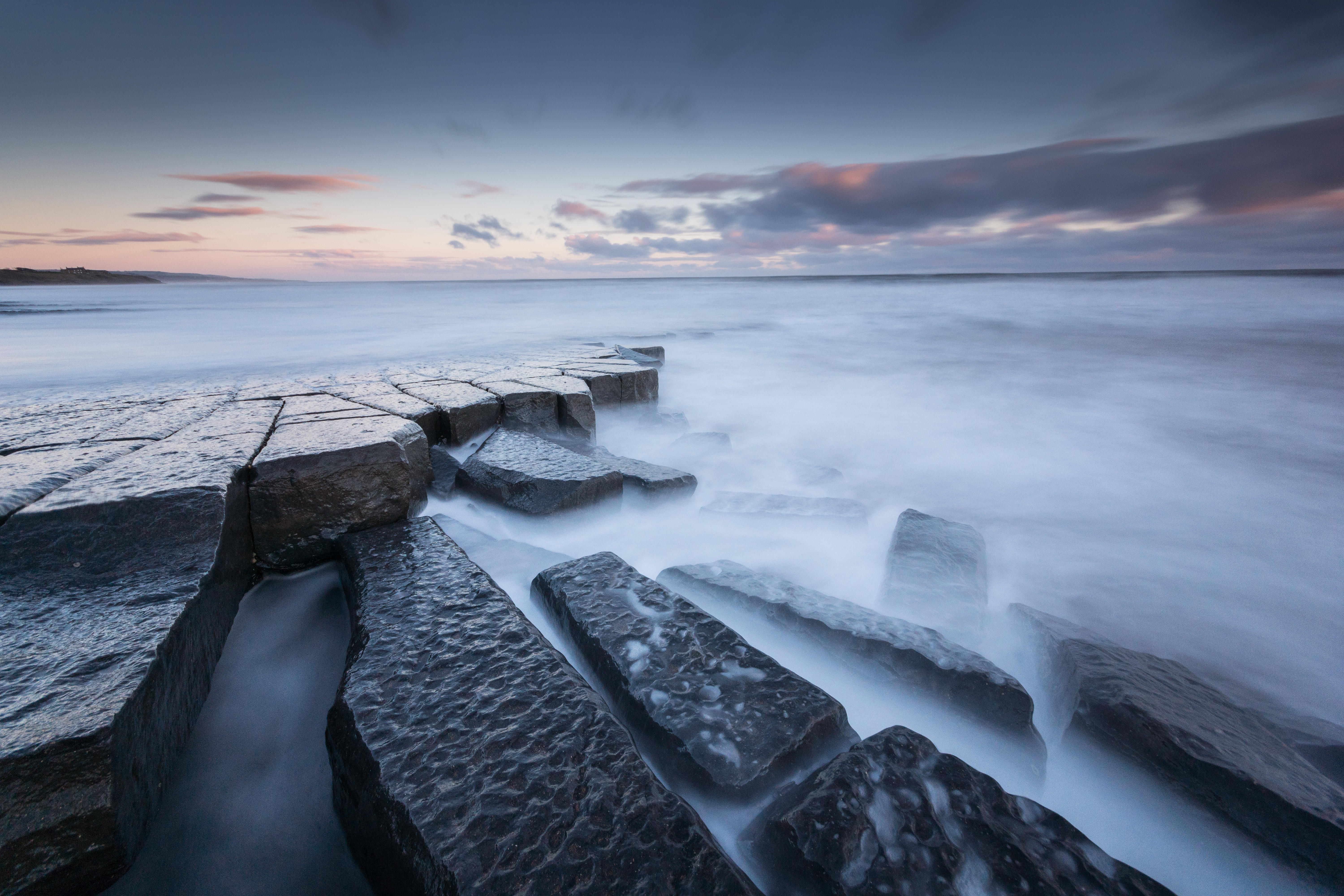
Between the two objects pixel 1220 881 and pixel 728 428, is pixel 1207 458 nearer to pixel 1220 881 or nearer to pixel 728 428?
pixel 728 428

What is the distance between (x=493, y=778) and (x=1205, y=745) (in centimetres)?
131

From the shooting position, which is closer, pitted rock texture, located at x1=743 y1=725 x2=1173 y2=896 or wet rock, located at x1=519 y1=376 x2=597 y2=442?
pitted rock texture, located at x1=743 y1=725 x2=1173 y2=896

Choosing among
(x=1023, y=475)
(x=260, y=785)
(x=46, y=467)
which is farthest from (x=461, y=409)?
(x=1023, y=475)

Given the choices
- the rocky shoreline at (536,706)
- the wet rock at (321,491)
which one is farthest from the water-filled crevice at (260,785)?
Result: the wet rock at (321,491)

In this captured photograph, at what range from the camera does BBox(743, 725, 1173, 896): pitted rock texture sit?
75 cm

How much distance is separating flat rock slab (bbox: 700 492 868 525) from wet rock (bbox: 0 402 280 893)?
5.38 feet

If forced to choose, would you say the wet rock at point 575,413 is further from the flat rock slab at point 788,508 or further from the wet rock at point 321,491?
the wet rock at point 321,491

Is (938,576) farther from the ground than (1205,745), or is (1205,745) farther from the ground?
(1205,745)

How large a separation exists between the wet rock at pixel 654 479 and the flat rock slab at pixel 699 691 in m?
0.88

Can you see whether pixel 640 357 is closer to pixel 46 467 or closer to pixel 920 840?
pixel 46 467

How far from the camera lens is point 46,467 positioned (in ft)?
4.90

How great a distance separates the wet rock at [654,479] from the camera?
89.5 inches

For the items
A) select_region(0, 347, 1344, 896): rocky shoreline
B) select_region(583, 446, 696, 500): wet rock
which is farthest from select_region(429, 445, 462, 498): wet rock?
select_region(583, 446, 696, 500): wet rock

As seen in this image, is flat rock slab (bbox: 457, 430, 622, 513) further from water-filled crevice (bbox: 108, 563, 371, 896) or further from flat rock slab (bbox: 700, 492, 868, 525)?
water-filled crevice (bbox: 108, 563, 371, 896)
